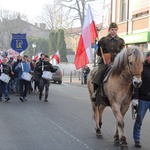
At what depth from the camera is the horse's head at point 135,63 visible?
6396 mm

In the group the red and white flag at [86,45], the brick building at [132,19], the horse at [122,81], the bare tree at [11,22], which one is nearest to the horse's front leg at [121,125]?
the horse at [122,81]

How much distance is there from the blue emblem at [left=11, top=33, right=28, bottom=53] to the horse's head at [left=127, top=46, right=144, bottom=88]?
584 inches

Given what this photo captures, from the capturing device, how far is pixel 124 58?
6785mm

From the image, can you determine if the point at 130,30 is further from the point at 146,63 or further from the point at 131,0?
the point at 146,63

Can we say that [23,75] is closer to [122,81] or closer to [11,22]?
[122,81]

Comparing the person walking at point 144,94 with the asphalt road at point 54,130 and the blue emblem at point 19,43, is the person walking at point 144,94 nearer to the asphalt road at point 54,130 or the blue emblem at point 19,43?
the asphalt road at point 54,130

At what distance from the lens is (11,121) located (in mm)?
9984

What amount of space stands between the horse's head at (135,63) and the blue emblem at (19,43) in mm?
14831

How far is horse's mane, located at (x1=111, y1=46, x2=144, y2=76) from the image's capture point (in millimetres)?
6559

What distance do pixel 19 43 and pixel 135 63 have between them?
15328 mm

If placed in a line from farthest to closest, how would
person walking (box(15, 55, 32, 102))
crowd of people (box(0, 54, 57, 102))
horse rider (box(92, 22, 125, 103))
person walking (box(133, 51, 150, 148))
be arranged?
person walking (box(15, 55, 32, 102))
crowd of people (box(0, 54, 57, 102))
horse rider (box(92, 22, 125, 103))
person walking (box(133, 51, 150, 148))

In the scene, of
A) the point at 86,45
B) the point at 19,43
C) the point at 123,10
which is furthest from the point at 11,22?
the point at 86,45

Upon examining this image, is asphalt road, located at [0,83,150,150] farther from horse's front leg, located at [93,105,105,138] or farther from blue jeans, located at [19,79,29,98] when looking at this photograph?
blue jeans, located at [19,79,29,98]

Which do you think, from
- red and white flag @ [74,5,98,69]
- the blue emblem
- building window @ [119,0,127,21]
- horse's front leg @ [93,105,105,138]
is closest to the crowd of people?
the blue emblem
